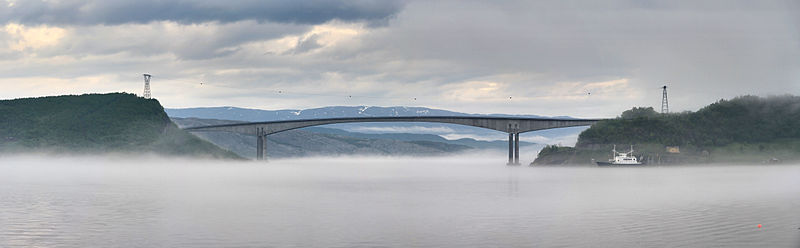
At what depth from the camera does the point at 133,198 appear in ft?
231

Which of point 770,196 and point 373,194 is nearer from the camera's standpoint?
point 770,196

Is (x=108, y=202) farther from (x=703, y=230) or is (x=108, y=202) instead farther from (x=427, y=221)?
(x=703, y=230)

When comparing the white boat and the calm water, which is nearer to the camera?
the calm water

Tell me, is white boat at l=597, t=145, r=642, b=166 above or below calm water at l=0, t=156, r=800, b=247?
above

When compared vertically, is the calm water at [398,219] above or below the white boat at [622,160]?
below

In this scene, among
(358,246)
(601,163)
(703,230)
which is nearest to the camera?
(358,246)

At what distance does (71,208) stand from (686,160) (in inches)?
6451

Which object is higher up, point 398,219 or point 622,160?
point 622,160

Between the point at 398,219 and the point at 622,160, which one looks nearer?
the point at 398,219

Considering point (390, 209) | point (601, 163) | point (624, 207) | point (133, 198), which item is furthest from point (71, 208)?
point (601, 163)

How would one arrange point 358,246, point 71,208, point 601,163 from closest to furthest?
point 358,246 < point 71,208 < point 601,163

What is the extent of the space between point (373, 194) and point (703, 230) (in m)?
39.9

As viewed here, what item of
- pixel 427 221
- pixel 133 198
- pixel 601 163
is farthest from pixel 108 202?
pixel 601 163

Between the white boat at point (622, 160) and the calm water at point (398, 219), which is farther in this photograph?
the white boat at point (622, 160)
